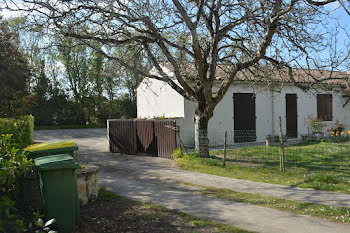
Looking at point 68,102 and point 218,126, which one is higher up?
point 68,102

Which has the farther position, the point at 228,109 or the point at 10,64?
the point at 10,64

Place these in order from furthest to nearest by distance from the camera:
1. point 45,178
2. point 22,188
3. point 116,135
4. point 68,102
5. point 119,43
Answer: point 68,102 < point 116,135 < point 119,43 < point 22,188 < point 45,178

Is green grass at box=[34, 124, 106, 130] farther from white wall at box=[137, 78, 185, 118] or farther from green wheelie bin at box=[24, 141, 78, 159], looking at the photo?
green wheelie bin at box=[24, 141, 78, 159]

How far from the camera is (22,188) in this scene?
5164mm

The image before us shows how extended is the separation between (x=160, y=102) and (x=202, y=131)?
6245mm

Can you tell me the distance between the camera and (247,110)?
17.2 meters

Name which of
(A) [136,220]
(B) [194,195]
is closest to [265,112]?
(B) [194,195]

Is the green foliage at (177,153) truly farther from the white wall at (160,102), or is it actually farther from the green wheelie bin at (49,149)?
the green wheelie bin at (49,149)

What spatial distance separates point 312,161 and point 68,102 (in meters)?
29.2

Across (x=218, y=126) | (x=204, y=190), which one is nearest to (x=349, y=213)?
(x=204, y=190)

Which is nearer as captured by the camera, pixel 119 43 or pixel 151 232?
pixel 151 232

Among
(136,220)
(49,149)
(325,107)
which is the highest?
(325,107)

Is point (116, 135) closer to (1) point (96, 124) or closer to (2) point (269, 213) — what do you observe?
(2) point (269, 213)

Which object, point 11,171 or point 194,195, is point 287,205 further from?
point 11,171
